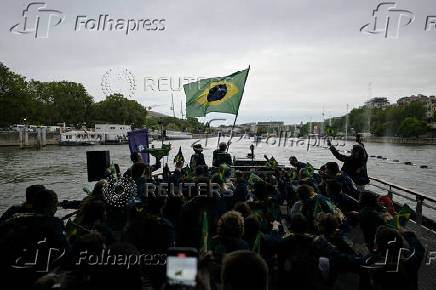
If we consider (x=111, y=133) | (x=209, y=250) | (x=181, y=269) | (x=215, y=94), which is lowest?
(x=111, y=133)

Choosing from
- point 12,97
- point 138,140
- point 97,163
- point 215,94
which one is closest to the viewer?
point 97,163

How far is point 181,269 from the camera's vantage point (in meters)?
1.57

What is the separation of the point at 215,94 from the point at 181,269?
10628mm

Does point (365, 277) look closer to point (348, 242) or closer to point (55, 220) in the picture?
point (348, 242)

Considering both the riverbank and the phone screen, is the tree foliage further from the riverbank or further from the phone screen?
the riverbank

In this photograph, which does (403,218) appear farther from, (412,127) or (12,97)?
(412,127)

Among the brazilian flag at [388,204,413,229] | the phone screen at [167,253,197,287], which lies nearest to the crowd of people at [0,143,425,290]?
the brazilian flag at [388,204,413,229]

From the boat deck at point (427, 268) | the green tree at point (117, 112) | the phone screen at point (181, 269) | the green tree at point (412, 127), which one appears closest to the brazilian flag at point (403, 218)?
the boat deck at point (427, 268)

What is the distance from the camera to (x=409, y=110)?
111 m

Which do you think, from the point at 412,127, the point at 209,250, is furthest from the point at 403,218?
the point at 412,127

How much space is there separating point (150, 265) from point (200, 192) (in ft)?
4.66

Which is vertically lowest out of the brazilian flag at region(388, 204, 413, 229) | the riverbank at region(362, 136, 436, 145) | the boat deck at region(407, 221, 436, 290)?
the riverbank at region(362, 136, 436, 145)

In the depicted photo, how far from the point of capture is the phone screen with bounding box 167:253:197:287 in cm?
156

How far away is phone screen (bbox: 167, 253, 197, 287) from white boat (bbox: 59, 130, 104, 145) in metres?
91.6
